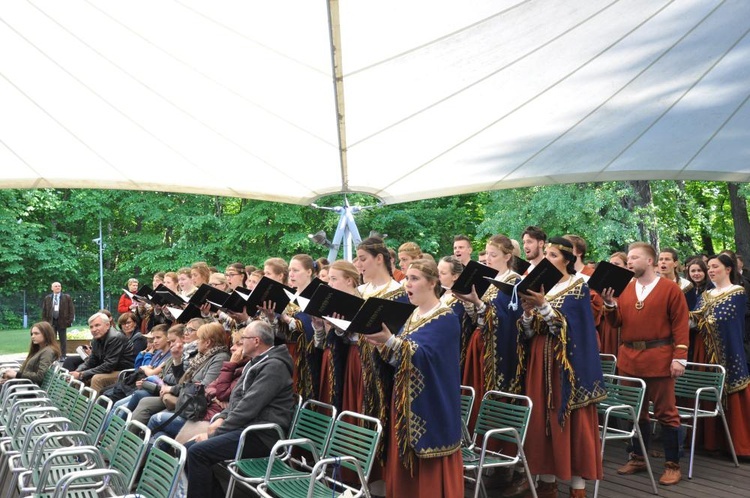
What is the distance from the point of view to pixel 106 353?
28.3 feet

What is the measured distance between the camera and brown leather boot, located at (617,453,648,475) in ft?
20.6

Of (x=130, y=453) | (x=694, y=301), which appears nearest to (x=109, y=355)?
(x=130, y=453)

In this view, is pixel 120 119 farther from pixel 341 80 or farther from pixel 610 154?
pixel 610 154

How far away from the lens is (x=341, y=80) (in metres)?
6.52

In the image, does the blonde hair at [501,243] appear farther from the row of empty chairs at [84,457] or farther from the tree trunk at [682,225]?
the tree trunk at [682,225]

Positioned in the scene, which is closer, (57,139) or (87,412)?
(87,412)

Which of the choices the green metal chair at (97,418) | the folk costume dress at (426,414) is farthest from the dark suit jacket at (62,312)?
the folk costume dress at (426,414)

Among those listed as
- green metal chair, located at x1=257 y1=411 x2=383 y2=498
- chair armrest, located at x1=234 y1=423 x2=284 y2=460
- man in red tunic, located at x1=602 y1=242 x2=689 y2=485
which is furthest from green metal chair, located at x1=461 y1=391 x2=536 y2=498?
man in red tunic, located at x1=602 y1=242 x2=689 y2=485

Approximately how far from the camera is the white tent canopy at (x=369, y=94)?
20.7ft

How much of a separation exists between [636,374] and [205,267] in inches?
179

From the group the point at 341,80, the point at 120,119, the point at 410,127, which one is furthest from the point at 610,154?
the point at 120,119

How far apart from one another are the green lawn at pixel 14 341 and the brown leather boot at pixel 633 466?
17.8 metres

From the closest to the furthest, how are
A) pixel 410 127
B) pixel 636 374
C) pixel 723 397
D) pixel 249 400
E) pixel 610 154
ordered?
pixel 249 400, pixel 636 374, pixel 723 397, pixel 410 127, pixel 610 154

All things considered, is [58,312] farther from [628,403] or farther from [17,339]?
[628,403]
